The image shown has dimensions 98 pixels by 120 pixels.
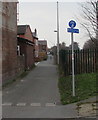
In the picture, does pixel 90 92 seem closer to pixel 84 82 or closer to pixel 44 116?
pixel 84 82

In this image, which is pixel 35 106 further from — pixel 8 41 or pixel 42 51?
pixel 42 51

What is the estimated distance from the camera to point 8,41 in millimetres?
17359

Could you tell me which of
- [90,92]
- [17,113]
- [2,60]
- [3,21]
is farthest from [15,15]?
[17,113]

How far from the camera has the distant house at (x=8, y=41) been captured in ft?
52.4

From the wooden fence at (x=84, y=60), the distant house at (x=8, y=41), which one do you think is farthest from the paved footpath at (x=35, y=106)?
the wooden fence at (x=84, y=60)

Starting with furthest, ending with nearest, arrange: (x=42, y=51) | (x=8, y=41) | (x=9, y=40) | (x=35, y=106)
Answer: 1. (x=42, y=51)
2. (x=9, y=40)
3. (x=8, y=41)
4. (x=35, y=106)

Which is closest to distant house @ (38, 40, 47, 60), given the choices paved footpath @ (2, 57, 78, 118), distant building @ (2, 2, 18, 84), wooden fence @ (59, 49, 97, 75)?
distant building @ (2, 2, 18, 84)

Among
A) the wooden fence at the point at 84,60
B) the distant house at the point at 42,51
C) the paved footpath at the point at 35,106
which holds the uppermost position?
the distant house at the point at 42,51

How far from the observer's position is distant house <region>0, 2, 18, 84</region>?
16.0 metres

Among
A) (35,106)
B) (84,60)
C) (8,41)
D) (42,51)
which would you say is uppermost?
(42,51)

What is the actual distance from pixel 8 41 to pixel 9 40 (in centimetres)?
36

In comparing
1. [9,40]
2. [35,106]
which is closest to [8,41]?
[9,40]

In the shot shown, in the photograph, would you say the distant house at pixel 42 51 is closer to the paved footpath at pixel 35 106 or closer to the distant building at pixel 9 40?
the distant building at pixel 9 40

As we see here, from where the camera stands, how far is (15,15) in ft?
65.7
